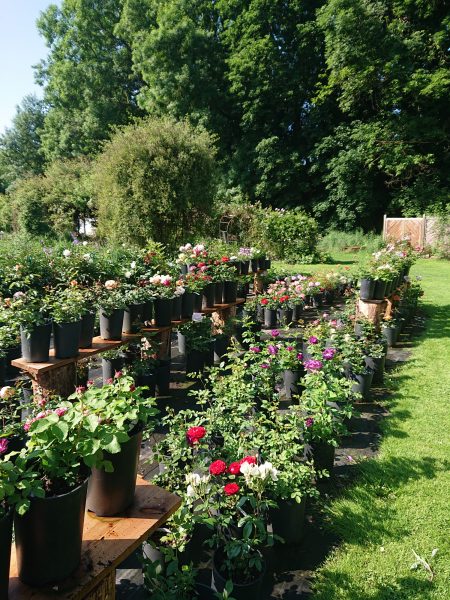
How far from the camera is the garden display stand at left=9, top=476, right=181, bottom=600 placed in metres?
1.04

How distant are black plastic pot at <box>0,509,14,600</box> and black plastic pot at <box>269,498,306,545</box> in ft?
4.07

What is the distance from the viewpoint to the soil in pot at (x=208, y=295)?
486 cm

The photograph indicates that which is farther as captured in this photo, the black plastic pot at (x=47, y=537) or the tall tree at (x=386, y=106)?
the tall tree at (x=386, y=106)

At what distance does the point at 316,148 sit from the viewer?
1866 centimetres

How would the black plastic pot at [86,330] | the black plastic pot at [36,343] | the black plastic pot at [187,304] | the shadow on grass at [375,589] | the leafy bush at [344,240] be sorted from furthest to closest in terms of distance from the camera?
the leafy bush at [344,240], the black plastic pot at [187,304], the black plastic pot at [86,330], the black plastic pot at [36,343], the shadow on grass at [375,589]

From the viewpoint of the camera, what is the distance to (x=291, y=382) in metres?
3.47

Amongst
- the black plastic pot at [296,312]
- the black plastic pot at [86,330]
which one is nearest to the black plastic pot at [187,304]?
the black plastic pot at [86,330]

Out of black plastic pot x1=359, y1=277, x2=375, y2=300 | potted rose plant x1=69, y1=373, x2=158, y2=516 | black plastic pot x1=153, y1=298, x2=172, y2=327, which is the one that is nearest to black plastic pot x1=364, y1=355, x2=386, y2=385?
black plastic pot x1=359, y1=277, x2=375, y2=300

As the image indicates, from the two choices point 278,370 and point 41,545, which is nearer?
point 41,545

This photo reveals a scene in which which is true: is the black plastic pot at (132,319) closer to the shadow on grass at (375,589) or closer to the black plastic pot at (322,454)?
the black plastic pot at (322,454)

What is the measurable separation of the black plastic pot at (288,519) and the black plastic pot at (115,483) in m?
0.88

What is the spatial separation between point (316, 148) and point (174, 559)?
19600 millimetres

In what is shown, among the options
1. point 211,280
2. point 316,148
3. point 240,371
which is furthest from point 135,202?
point 316,148

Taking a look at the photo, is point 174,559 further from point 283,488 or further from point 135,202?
point 135,202
